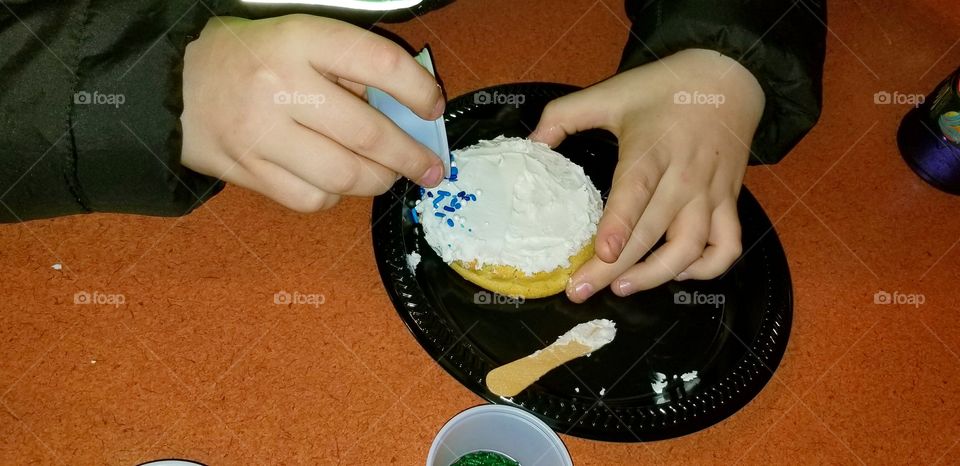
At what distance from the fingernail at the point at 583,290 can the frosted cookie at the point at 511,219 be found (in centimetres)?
5

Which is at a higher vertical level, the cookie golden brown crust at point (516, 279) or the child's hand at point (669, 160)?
the child's hand at point (669, 160)

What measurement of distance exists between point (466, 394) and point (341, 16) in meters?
0.67

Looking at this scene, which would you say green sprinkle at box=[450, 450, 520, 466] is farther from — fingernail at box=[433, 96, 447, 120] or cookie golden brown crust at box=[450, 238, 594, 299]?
fingernail at box=[433, 96, 447, 120]

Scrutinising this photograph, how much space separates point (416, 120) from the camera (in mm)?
871

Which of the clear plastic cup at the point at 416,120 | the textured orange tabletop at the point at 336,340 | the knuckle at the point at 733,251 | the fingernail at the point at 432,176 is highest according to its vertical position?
the clear plastic cup at the point at 416,120

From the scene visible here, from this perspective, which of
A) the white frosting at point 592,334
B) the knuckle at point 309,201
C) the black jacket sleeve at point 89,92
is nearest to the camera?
the black jacket sleeve at point 89,92

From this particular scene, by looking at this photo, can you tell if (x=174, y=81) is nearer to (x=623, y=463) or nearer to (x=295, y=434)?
(x=295, y=434)

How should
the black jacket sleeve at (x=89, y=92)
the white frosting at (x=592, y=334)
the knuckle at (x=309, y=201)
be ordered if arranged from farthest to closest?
the white frosting at (x=592, y=334) → the knuckle at (x=309, y=201) → the black jacket sleeve at (x=89, y=92)

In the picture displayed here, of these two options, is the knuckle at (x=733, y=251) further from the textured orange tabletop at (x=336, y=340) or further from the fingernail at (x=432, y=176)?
the fingernail at (x=432, y=176)

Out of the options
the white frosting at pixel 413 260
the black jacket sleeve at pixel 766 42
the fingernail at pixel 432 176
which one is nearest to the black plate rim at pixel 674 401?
the white frosting at pixel 413 260

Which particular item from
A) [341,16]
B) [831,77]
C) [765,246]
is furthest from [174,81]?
[831,77]

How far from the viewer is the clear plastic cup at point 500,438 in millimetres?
788

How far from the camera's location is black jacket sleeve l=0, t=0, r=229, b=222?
0.74 meters

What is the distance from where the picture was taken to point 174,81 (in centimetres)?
77
